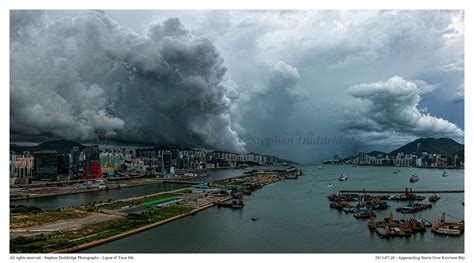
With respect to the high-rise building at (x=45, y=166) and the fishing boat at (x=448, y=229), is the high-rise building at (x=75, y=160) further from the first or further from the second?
the fishing boat at (x=448, y=229)

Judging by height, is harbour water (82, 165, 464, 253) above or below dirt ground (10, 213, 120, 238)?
below

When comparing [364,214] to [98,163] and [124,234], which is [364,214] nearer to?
[124,234]

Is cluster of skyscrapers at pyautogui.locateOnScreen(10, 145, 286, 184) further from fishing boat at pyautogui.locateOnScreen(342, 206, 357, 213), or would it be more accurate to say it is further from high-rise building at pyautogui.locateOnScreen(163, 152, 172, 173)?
fishing boat at pyautogui.locateOnScreen(342, 206, 357, 213)

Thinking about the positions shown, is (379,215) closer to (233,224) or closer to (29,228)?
(233,224)

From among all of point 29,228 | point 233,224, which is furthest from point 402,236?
point 29,228

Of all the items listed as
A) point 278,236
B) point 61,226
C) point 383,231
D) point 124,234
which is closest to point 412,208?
point 383,231

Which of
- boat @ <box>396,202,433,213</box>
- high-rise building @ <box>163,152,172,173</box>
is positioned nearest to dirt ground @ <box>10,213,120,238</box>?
boat @ <box>396,202,433,213</box>

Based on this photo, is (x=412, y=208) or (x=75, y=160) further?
(x=75, y=160)

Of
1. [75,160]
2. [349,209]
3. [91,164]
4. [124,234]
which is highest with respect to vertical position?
[75,160]
